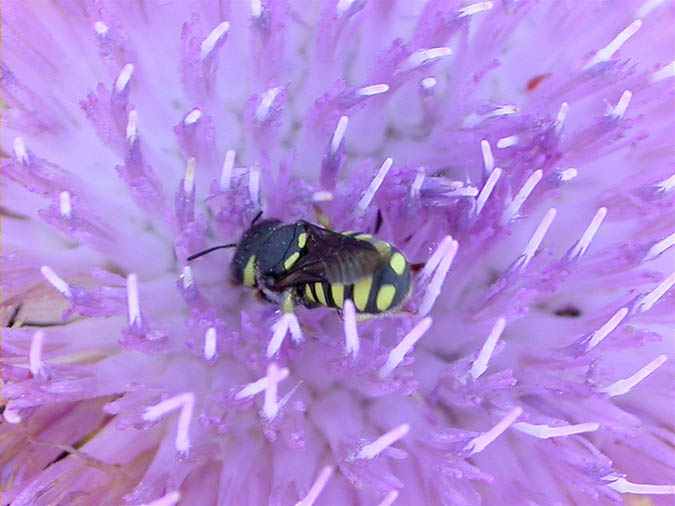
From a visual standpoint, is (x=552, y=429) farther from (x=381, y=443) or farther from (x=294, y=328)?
(x=294, y=328)

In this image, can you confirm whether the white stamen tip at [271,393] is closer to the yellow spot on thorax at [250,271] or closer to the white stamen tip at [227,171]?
the yellow spot on thorax at [250,271]

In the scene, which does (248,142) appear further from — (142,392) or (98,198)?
(142,392)

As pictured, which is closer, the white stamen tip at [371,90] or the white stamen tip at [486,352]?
the white stamen tip at [486,352]

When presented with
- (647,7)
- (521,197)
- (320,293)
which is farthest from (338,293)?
(647,7)

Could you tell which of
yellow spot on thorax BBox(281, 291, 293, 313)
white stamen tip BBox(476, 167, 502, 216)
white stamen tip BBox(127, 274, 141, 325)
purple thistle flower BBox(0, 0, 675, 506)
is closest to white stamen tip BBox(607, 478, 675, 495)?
purple thistle flower BBox(0, 0, 675, 506)

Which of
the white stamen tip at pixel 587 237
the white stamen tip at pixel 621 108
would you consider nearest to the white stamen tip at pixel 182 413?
the white stamen tip at pixel 587 237
